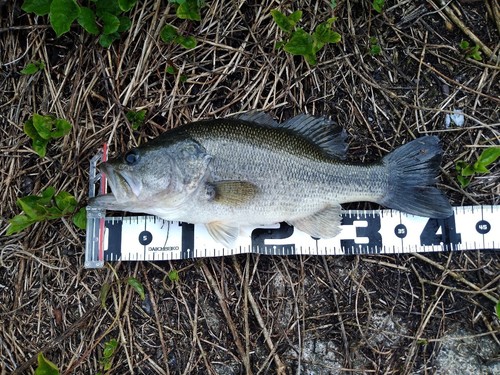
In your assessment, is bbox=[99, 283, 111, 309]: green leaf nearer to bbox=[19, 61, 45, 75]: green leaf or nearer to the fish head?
the fish head

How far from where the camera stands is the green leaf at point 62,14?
3420mm

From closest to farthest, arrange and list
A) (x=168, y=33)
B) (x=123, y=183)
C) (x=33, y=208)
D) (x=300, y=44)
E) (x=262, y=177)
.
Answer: (x=123, y=183), (x=262, y=177), (x=33, y=208), (x=300, y=44), (x=168, y=33)

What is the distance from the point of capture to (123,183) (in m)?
3.16

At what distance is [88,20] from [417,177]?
121 inches

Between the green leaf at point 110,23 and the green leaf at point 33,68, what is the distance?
0.66m

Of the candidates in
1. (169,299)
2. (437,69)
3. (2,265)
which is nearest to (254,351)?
(169,299)

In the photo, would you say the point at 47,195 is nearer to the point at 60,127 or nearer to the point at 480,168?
the point at 60,127

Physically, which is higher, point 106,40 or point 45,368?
point 106,40

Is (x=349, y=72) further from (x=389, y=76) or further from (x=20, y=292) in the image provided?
(x=20, y=292)

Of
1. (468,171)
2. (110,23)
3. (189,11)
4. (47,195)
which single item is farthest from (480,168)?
(47,195)

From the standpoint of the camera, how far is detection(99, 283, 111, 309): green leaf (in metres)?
3.55

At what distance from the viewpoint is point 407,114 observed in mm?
3834

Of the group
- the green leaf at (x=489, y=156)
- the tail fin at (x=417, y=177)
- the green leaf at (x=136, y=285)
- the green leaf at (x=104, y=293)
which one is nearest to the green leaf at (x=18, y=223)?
the green leaf at (x=104, y=293)

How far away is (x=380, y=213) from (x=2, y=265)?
11.0 feet
